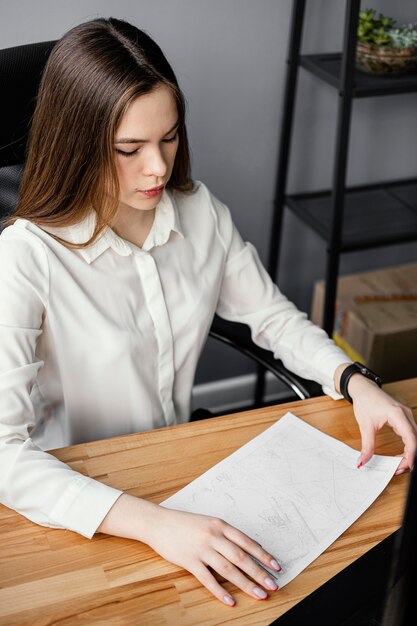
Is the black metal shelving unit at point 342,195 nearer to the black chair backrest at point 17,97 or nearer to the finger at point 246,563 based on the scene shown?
the black chair backrest at point 17,97

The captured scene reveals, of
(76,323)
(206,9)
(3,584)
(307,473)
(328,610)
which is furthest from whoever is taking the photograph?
(206,9)

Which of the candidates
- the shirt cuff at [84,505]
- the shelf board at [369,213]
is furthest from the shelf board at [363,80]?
the shirt cuff at [84,505]

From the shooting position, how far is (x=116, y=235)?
1430 mm

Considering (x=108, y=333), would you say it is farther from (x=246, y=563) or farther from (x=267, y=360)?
(x=246, y=563)

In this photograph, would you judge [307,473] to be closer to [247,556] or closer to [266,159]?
[247,556]

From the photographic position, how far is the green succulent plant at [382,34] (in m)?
2.12

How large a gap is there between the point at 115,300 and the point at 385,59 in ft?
3.59

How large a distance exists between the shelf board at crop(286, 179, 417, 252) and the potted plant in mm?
423

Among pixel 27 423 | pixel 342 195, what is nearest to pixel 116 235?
pixel 27 423

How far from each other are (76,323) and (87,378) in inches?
4.2

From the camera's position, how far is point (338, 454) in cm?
133

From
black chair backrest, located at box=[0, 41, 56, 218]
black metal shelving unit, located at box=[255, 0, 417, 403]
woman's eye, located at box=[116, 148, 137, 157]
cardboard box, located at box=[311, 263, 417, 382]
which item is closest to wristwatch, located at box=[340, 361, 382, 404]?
woman's eye, located at box=[116, 148, 137, 157]

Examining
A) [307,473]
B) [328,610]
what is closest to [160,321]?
[307,473]

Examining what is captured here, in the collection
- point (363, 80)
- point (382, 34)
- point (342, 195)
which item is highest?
point (382, 34)
